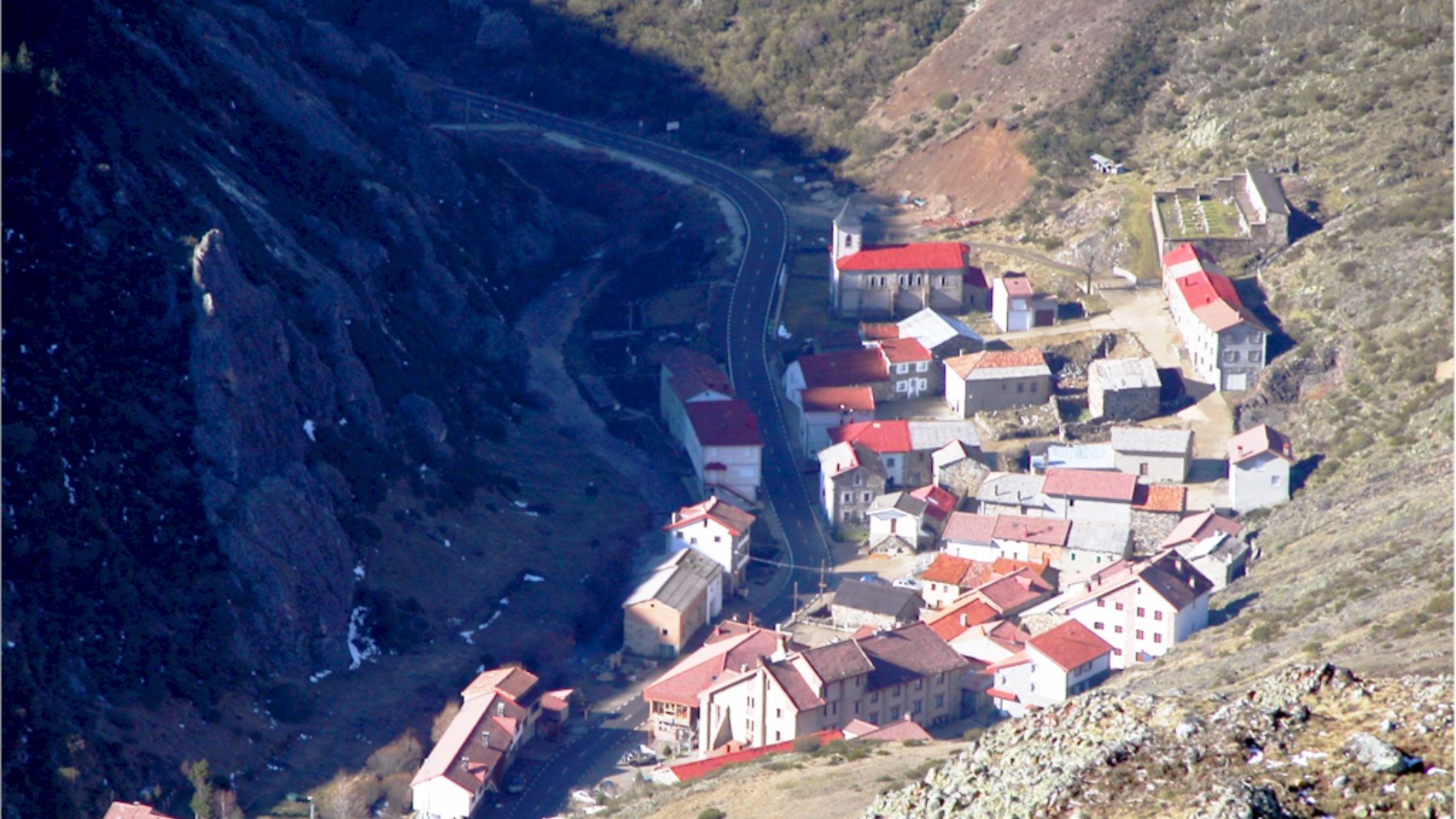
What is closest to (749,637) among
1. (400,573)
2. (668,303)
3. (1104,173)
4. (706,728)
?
(706,728)

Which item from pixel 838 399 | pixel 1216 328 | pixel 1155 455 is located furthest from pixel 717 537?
pixel 1216 328

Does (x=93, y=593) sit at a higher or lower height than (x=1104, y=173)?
lower

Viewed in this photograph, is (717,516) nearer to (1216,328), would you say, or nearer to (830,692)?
(830,692)

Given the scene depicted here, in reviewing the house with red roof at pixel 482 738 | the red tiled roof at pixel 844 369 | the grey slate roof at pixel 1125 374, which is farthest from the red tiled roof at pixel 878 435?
the house with red roof at pixel 482 738

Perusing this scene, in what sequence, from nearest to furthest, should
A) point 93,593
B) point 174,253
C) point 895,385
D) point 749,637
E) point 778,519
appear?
1. point 93,593
2. point 749,637
3. point 174,253
4. point 778,519
5. point 895,385

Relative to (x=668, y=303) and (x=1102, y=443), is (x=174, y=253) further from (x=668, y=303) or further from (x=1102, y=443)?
(x=1102, y=443)

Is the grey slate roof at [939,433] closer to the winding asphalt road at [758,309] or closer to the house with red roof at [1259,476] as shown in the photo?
the winding asphalt road at [758,309]
